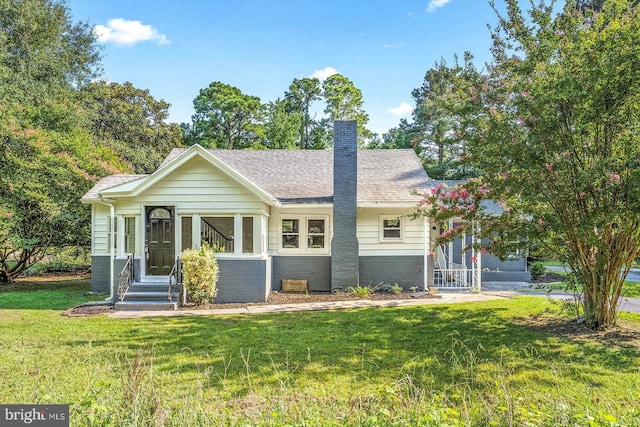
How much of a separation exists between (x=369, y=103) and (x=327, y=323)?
29.8 m

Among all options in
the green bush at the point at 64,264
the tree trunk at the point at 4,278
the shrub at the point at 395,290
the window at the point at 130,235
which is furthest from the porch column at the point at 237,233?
the tree trunk at the point at 4,278

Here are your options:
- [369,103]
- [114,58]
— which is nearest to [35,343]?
[114,58]

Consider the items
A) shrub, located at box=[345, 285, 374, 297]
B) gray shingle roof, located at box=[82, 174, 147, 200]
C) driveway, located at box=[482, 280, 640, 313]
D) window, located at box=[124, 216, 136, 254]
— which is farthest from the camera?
gray shingle roof, located at box=[82, 174, 147, 200]

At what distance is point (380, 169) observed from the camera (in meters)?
15.7

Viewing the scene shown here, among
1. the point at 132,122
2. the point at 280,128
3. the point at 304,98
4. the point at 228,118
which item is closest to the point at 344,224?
the point at 280,128

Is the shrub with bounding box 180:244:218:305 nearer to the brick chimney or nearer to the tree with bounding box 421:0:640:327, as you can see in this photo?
the brick chimney

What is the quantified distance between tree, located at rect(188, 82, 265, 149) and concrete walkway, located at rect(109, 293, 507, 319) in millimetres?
21634

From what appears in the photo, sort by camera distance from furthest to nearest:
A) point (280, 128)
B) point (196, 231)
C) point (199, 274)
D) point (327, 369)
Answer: point (280, 128), point (196, 231), point (199, 274), point (327, 369)

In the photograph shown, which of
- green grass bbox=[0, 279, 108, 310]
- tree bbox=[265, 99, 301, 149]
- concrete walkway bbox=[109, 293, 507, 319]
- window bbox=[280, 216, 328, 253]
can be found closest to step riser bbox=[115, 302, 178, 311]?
concrete walkway bbox=[109, 293, 507, 319]

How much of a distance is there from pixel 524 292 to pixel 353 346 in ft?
28.2

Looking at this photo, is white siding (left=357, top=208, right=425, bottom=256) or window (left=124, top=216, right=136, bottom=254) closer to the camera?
window (left=124, top=216, right=136, bottom=254)

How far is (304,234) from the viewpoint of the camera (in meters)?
13.3

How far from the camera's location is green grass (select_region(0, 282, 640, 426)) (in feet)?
10.9

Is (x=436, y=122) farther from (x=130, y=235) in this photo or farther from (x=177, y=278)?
(x=177, y=278)
